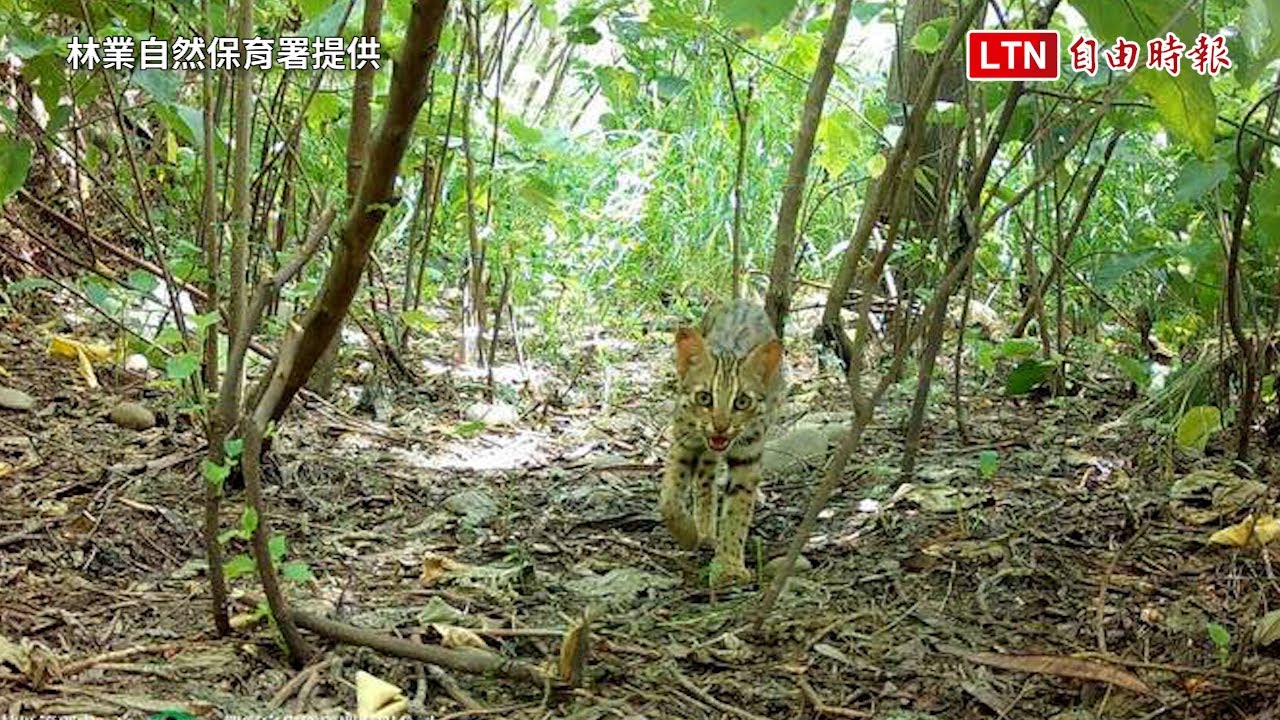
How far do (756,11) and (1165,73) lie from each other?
51cm

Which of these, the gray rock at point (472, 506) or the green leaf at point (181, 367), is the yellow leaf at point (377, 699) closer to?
the green leaf at point (181, 367)

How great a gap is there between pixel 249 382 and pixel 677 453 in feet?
4.73

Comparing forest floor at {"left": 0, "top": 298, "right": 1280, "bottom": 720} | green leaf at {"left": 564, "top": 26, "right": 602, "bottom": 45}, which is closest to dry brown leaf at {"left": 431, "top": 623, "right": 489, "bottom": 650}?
forest floor at {"left": 0, "top": 298, "right": 1280, "bottom": 720}

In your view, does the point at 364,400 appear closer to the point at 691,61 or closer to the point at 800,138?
the point at 800,138

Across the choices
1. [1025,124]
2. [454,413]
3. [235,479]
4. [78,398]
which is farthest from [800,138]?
[78,398]

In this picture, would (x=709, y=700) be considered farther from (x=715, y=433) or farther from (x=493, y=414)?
(x=493, y=414)

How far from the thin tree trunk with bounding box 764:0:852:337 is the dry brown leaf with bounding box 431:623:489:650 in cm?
218

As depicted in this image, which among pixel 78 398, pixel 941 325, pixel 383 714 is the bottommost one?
pixel 383 714

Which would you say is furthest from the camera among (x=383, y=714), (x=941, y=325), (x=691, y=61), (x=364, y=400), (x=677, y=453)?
(x=691, y=61)

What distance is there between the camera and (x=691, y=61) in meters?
6.59

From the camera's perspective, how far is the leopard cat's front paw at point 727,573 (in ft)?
12.4

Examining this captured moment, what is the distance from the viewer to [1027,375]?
4.86m

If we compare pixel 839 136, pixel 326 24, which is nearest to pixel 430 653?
pixel 326 24

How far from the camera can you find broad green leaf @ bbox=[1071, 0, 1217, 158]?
4.32ft
